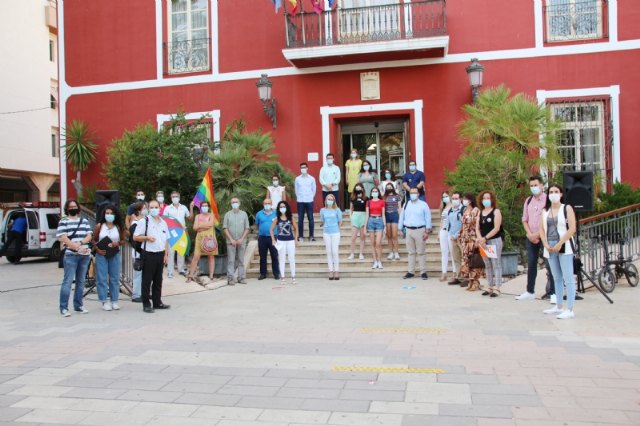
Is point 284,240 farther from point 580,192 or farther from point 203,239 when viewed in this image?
point 580,192

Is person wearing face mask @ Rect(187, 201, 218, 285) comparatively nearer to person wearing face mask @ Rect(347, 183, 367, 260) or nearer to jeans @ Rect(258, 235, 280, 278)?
jeans @ Rect(258, 235, 280, 278)

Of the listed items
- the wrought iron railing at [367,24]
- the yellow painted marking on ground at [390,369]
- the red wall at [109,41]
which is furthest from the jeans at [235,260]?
the red wall at [109,41]

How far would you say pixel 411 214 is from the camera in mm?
11680

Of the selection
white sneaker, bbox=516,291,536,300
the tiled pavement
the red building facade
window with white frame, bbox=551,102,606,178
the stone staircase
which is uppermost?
the red building facade

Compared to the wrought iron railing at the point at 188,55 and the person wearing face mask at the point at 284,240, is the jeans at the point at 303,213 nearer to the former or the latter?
the person wearing face mask at the point at 284,240

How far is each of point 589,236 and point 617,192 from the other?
4.54 metres

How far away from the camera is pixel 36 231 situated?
19.1 m

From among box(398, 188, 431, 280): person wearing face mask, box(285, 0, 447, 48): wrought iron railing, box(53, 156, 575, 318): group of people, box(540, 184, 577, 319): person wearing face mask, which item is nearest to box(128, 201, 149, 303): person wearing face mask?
box(53, 156, 575, 318): group of people

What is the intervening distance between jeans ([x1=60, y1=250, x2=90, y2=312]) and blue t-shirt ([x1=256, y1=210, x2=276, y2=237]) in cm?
419

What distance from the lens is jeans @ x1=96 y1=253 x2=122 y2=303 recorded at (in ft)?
29.8

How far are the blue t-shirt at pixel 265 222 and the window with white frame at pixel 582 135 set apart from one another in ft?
26.1

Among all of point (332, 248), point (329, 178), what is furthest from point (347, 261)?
point (329, 178)

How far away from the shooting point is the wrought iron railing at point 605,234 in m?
10.0

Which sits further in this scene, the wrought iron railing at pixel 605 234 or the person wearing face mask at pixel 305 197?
the person wearing face mask at pixel 305 197
